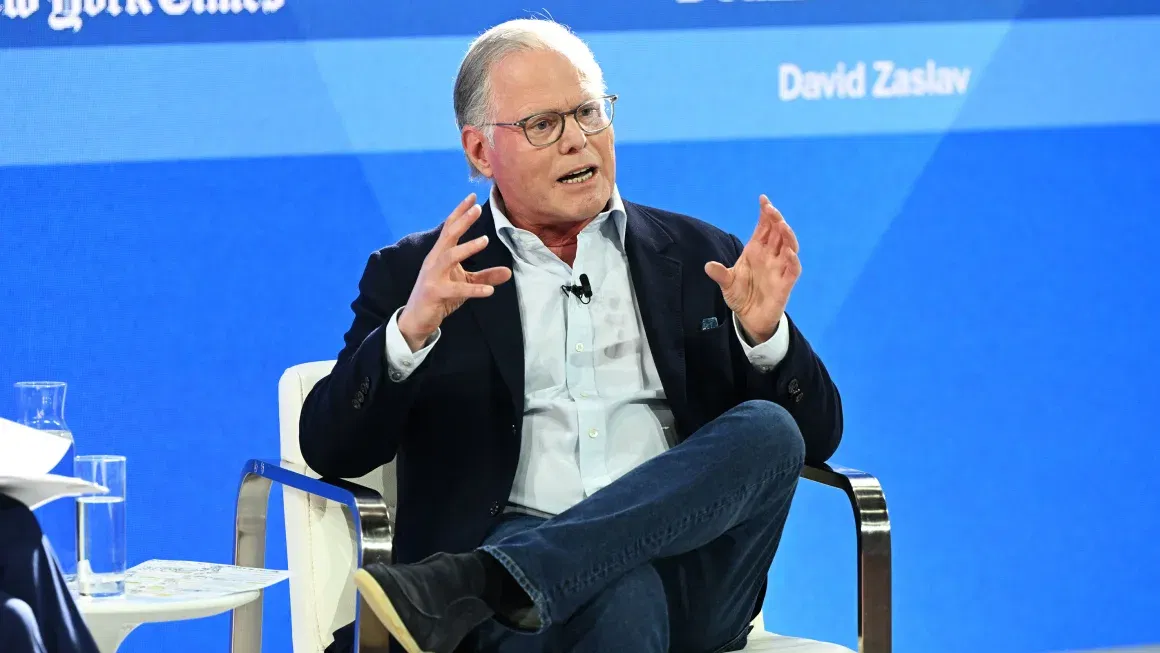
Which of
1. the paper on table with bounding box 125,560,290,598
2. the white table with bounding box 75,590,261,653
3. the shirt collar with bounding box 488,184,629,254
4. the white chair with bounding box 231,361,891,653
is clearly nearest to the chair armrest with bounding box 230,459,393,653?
the white chair with bounding box 231,361,891,653

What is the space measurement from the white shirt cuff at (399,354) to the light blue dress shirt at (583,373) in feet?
0.88

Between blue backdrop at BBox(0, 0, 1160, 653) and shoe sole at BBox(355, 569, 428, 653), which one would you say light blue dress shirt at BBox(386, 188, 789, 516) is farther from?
blue backdrop at BBox(0, 0, 1160, 653)

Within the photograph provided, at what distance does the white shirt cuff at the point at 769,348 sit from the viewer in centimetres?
248

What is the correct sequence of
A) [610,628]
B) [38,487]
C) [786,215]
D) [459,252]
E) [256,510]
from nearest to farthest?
[38,487] < [610,628] < [459,252] < [256,510] < [786,215]

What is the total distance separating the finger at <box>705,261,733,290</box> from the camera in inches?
93.6

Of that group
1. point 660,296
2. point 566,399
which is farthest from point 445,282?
point 660,296

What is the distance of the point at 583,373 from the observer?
2670 millimetres

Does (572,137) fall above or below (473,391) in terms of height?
above

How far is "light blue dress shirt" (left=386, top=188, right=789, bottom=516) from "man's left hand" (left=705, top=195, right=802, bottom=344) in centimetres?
5

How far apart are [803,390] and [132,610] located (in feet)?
3.72

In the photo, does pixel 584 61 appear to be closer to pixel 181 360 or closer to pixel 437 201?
pixel 437 201

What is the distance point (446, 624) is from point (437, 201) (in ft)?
5.50

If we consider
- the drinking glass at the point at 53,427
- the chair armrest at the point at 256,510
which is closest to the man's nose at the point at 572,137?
the chair armrest at the point at 256,510

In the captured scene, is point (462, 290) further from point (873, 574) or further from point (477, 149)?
point (873, 574)
